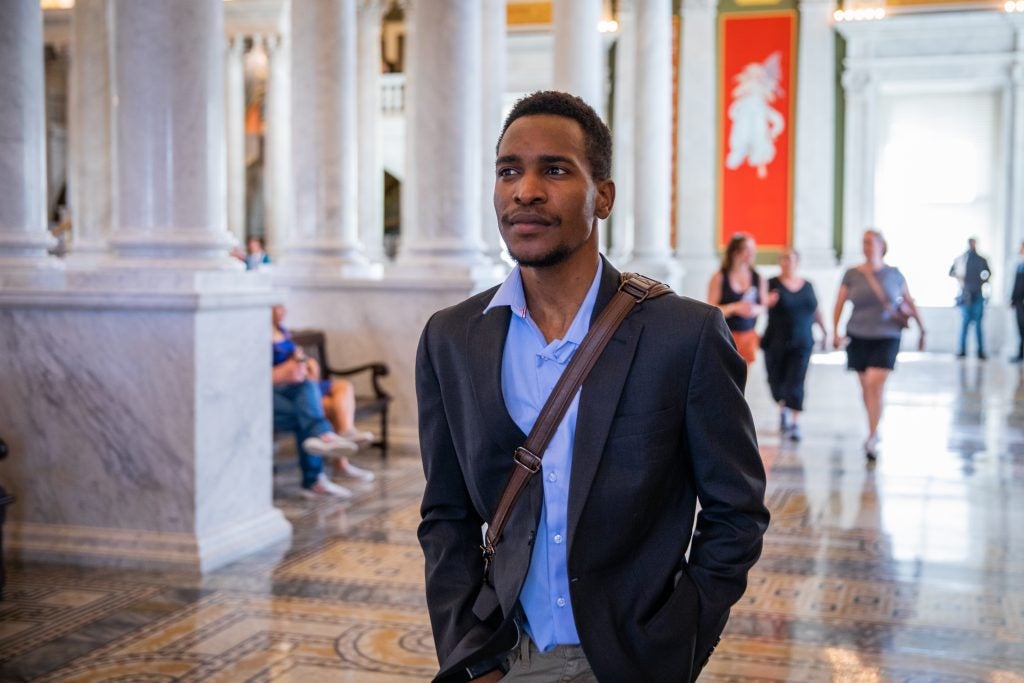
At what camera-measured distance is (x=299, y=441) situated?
8570 millimetres

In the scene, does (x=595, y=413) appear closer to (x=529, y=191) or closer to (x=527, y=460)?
(x=527, y=460)

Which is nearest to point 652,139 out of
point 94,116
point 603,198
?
point 94,116

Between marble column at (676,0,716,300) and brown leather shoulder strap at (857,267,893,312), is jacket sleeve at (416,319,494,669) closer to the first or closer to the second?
brown leather shoulder strap at (857,267,893,312)

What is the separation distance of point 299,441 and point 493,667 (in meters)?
6.41

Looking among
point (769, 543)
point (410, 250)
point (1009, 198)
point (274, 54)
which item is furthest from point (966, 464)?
point (274, 54)

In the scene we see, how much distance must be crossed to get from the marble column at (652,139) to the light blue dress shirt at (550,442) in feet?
46.5

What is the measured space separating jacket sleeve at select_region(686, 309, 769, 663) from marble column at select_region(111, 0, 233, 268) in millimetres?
4658

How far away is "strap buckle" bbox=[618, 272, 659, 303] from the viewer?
2.28m

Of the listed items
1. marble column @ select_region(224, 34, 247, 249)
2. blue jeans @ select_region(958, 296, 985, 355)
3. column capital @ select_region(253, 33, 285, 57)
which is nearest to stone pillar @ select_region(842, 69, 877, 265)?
blue jeans @ select_region(958, 296, 985, 355)

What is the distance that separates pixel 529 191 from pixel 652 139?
48.7 feet

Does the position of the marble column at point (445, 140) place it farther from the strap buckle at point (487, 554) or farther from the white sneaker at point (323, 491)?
the strap buckle at point (487, 554)

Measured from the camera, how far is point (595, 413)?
86.6 inches

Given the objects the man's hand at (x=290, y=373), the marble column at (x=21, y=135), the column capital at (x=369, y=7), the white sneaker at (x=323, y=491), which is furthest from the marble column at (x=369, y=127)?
the marble column at (x=21, y=135)

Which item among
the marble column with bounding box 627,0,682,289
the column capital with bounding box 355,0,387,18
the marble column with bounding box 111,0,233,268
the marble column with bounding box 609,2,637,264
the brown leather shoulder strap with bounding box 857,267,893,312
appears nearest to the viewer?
the marble column with bounding box 111,0,233,268
